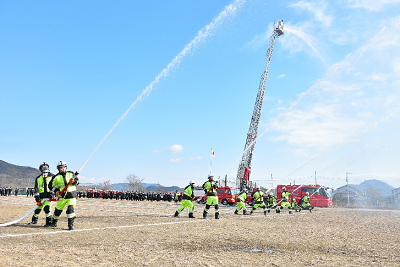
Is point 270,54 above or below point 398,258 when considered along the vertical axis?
above

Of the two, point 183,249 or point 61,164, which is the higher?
point 61,164

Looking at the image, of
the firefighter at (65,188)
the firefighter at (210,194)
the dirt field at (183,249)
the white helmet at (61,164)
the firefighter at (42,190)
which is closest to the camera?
the dirt field at (183,249)

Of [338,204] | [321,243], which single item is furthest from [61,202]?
[338,204]

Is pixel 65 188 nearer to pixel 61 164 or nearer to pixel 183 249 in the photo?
pixel 61 164

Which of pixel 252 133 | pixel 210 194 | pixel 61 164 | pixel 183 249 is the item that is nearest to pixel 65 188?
pixel 61 164

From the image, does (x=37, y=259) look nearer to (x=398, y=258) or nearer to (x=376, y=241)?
(x=398, y=258)

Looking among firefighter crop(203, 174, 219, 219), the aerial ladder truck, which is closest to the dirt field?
firefighter crop(203, 174, 219, 219)

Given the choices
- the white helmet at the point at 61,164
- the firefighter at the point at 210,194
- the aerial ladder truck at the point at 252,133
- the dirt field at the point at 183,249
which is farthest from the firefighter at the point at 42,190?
the aerial ladder truck at the point at 252,133

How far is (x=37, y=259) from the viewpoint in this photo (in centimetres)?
566

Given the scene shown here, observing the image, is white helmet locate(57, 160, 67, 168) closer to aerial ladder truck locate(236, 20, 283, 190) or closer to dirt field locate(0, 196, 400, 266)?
dirt field locate(0, 196, 400, 266)

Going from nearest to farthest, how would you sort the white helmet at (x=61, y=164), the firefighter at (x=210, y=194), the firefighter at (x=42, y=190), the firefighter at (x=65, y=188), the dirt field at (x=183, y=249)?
1. the dirt field at (x=183, y=249)
2. the firefighter at (x=65, y=188)
3. the white helmet at (x=61, y=164)
4. the firefighter at (x=42, y=190)
5. the firefighter at (x=210, y=194)

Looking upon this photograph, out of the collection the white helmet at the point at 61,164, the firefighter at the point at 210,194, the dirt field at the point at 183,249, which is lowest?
the dirt field at the point at 183,249

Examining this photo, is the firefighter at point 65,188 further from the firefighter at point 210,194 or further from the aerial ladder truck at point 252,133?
the aerial ladder truck at point 252,133

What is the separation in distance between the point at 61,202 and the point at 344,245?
314 inches
